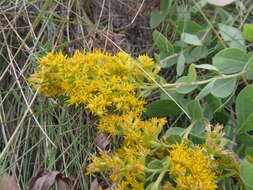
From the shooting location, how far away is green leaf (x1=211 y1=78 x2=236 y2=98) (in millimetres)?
1149

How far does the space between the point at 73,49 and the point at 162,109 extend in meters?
0.44

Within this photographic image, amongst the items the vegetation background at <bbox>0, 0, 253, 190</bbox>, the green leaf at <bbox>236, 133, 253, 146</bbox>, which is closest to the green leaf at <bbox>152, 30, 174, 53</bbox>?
the vegetation background at <bbox>0, 0, 253, 190</bbox>

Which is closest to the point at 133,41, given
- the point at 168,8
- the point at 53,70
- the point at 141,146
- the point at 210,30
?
the point at 168,8

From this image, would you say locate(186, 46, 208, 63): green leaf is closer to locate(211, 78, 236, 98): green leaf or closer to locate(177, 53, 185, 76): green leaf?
locate(177, 53, 185, 76): green leaf

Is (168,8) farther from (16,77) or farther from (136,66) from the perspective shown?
(16,77)

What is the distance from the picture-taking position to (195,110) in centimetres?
113

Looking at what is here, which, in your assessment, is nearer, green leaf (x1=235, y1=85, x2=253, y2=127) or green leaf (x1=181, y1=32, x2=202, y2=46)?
green leaf (x1=235, y1=85, x2=253, y2=127)

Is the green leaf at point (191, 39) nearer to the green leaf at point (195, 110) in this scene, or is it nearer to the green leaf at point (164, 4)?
the green leaf at point (164, 4)

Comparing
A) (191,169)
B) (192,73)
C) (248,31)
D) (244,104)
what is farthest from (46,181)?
(248,31)

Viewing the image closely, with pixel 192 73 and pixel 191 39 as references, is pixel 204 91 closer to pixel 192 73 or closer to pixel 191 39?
pixel 192 73

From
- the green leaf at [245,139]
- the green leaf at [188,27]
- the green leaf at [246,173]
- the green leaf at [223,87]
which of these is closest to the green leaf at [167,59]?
the green leaf at [188,27]

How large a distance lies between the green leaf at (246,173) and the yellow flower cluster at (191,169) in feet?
0.24

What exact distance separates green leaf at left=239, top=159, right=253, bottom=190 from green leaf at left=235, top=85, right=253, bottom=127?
222 mm

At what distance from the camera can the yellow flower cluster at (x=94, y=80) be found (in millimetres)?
1045
